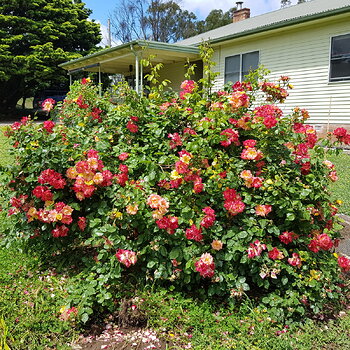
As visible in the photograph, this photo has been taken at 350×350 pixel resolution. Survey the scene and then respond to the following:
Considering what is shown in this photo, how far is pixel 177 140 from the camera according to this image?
8.36 feet

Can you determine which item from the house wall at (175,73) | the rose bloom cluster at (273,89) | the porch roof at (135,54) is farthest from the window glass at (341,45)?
the rose bloom cluster at (273,89)

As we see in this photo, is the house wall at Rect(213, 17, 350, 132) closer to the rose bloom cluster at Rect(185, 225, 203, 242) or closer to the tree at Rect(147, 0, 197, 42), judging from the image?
the rose bloom cluster at Rect(185, 225, 203, 242)

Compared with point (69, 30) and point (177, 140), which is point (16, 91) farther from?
point (177, 140)

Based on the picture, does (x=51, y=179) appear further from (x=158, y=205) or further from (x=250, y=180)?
(x=250, y=180)

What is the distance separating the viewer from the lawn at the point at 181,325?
79.4 inches

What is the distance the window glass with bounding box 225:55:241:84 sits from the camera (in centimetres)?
1222

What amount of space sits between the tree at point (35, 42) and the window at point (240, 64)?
34.9 feet

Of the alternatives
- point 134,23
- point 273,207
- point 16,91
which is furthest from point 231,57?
point 134,23

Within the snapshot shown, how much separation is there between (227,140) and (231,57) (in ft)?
35.8

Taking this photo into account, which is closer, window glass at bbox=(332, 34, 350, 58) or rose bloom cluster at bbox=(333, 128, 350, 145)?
rose bloom cluster at bbox=(333, 128, 350, 145)

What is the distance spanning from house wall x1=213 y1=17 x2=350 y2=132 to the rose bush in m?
7.09

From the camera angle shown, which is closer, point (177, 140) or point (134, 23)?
point (177, 140)

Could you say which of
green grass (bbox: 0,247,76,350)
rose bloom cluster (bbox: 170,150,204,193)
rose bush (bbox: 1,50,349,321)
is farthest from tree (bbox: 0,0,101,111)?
rose bloom cluster (bbox: 170,150,204,193)

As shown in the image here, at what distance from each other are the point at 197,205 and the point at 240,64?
35.2 ft
